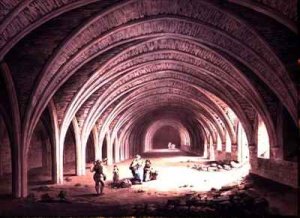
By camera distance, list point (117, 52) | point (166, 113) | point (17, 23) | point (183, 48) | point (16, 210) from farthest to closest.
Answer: point (166, 113)
point (183, 48)
point (117, 52)
point (16, 210)
point (17, 23)

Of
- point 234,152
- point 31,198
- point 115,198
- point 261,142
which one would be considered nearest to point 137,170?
point 115,198

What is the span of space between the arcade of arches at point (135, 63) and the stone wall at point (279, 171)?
4 centimetres

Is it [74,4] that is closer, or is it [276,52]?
[74,4]

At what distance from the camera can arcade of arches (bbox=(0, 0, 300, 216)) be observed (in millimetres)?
12852

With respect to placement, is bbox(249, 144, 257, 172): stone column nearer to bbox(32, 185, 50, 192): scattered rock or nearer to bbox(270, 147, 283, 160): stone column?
bbox(270, 147, 283, 160): stone column

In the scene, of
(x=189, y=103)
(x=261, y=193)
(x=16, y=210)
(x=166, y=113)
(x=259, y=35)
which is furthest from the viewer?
(x=166, y=113)

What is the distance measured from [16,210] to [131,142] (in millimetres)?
33362

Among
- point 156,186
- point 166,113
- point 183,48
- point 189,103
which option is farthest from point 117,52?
point 166,113

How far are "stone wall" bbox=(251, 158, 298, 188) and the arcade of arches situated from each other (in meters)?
0.04

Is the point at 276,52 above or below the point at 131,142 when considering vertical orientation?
above

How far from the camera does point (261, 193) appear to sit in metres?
15.1

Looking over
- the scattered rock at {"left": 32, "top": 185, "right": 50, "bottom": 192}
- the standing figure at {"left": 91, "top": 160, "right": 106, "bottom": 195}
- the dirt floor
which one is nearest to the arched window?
the dirt floor

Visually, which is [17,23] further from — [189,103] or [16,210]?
[189,103]

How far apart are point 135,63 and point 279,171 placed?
26.9ft
